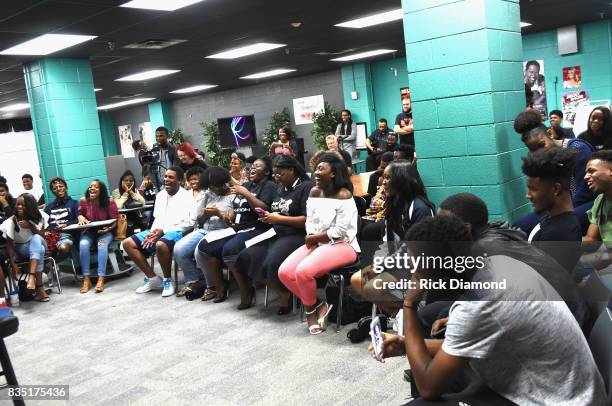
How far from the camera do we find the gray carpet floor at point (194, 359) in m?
3.01

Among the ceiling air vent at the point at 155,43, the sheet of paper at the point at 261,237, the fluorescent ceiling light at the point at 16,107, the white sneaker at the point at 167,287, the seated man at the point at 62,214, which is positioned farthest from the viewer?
the fluorescent ceiling light at the point at 16,107

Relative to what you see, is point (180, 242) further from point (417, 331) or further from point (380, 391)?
point (417, 331)

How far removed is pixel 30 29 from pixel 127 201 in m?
2.29

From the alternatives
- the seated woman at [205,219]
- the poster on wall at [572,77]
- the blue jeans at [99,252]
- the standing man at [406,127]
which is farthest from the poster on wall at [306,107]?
the seated woman at [205,219]

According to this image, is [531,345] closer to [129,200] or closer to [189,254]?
[189,254]

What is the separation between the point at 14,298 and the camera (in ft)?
19.0

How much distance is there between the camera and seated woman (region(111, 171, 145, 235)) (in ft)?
22.5

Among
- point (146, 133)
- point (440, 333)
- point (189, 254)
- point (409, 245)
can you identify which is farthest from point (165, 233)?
point (146, 133)

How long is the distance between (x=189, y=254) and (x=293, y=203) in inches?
54.4

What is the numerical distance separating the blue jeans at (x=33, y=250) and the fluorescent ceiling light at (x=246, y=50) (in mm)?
4242

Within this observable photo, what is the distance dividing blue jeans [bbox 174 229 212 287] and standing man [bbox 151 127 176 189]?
103 inches

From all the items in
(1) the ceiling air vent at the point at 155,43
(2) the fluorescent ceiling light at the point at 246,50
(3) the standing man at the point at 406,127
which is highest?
(2) the fluorescent ceiling light at the point at 246,50

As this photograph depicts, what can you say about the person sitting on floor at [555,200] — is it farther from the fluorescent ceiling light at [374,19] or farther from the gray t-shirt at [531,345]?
the fluorescent ceiling light at [374,19]

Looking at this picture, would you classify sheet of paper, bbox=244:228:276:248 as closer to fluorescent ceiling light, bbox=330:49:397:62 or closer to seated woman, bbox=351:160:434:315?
seated woman, bbox=351:160:434:315
